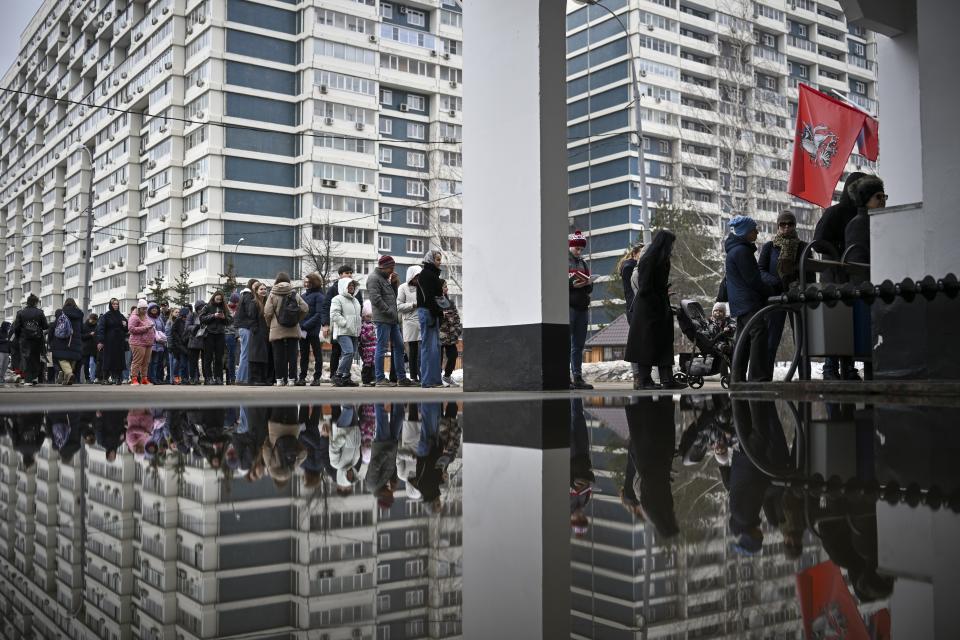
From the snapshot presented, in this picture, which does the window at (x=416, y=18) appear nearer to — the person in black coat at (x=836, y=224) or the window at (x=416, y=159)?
the window at (x=416, y=159)

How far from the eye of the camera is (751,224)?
291 inches

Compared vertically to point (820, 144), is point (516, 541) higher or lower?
lower

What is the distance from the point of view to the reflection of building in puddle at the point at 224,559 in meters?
0.80

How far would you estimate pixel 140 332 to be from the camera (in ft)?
60.4

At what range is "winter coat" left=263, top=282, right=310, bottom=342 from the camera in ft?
42.7

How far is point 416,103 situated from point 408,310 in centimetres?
5624

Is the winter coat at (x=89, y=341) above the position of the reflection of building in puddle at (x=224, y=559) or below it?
above

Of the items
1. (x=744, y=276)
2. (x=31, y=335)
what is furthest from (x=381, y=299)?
(x=31, y=335)

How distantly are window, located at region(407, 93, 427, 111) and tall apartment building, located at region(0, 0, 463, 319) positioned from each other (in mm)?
109

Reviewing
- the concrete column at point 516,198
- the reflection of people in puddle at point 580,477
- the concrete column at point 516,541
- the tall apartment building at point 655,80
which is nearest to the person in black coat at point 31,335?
the concrete column at point 516,198

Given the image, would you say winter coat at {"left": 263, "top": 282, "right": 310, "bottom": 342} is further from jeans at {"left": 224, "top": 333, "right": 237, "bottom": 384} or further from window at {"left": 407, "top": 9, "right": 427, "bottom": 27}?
window at {"left": 407, "top": 9, "right": 427, "bottom": 27}

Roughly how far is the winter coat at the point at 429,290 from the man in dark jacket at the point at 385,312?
4.36ft

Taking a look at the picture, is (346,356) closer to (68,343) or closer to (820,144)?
(820,144)

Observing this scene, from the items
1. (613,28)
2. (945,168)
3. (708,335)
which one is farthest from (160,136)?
(945,168)
